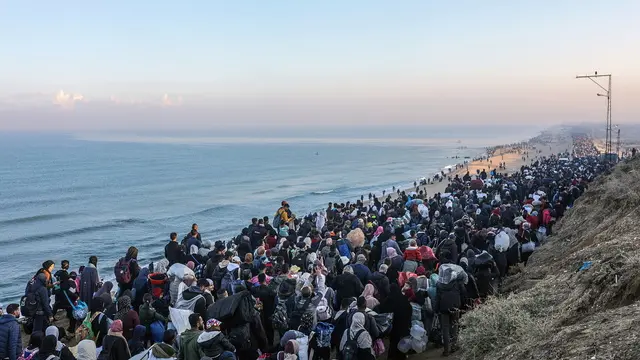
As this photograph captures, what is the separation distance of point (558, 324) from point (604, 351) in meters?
1.54

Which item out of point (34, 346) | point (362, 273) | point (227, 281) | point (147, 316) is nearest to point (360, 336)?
point (362, 273)

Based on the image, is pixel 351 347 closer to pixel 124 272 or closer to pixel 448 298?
pixel 448 298

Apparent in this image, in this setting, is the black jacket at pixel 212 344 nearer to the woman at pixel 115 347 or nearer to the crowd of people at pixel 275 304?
the crowd of people at pixel 275 304

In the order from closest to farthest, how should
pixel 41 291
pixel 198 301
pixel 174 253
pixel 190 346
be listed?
pixel 190 346 < pixel 198 301 < pixel 41 291 < pixel 174 253

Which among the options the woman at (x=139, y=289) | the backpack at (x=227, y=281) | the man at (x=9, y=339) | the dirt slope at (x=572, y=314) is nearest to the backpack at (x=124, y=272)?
the woman at (x=139, y=289)

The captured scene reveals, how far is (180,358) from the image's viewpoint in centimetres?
606

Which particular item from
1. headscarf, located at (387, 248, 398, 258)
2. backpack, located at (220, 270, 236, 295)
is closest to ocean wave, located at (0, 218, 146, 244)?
backpack, located at (220, 270, 236, 295)

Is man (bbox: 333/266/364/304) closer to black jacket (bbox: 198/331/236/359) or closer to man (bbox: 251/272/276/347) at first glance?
man (bbox: 251/272/276/347)

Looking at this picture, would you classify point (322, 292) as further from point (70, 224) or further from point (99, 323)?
point (70, 224)

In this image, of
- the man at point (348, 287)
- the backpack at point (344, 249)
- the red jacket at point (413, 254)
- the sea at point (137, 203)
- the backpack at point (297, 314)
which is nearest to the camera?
the backpack at point (297, 314)

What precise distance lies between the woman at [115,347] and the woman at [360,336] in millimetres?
2880

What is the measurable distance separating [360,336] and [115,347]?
314 centimetres

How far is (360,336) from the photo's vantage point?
654 cm

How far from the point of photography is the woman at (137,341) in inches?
254
